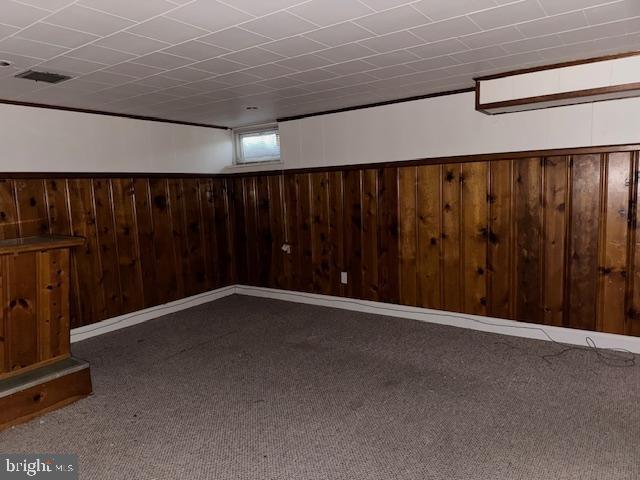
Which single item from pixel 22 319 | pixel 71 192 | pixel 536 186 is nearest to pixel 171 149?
pixel 71 192

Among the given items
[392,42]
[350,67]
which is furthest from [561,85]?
[350,67]

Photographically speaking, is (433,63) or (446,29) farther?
(433,63)

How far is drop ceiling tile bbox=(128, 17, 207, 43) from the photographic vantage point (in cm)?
223

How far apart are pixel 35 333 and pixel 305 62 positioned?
7.92 feet

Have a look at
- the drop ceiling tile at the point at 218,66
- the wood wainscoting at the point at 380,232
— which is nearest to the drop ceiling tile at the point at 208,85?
the drop ceiling tile at the point at 218,66

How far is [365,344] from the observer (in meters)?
3.76

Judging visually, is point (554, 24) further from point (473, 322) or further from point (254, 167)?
point (254, 167)

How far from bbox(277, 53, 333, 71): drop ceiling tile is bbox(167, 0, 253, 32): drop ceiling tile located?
0.69 m

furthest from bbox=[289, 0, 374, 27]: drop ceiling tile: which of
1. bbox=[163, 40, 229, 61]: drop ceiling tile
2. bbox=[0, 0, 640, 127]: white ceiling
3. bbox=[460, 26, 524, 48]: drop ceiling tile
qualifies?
bbox=[460, 26, 524, 48]: drop ceiling tile

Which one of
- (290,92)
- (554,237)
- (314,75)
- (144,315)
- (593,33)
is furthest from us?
(144,315)

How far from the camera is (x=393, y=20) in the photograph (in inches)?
92.0

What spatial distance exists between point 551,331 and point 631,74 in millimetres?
1980

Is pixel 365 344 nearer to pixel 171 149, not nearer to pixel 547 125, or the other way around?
pixel 547 125

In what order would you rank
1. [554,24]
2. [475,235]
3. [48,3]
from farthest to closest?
[475,235], [554,24], [48,3]
